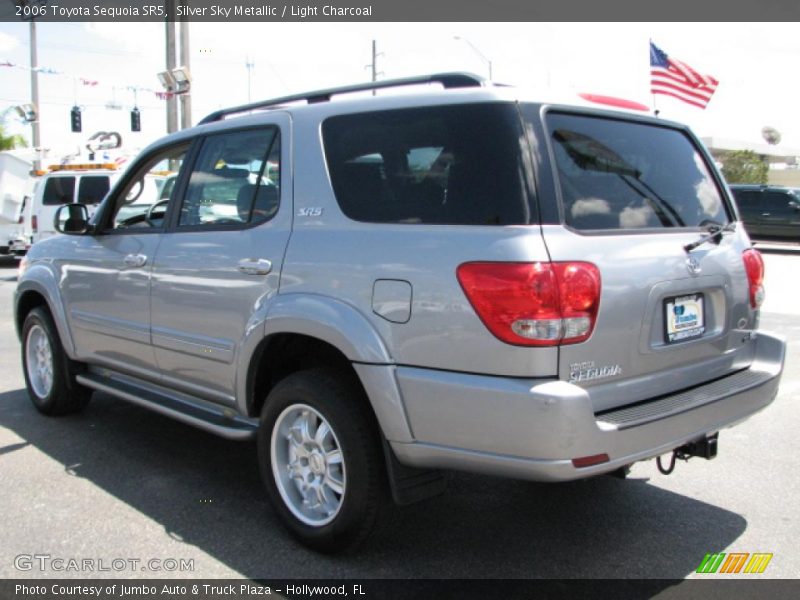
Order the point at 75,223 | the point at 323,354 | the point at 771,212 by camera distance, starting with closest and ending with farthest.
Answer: the point at 323,354, the point at 75,223, the point at 771,212

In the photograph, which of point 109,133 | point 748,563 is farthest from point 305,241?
point 109,133

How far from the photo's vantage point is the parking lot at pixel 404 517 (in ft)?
11.1

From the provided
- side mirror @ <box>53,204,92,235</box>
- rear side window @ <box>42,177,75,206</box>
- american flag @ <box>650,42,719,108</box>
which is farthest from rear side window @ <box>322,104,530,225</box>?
rear side window @ <box>42,177,75,206</box>

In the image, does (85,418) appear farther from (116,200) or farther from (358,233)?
(358,233)

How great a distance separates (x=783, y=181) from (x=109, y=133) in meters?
54.9

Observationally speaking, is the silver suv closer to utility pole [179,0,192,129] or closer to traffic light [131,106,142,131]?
utility pole [179,0,192,129]

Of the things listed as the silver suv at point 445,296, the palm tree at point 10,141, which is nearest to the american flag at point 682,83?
the silver suv at point 445,296

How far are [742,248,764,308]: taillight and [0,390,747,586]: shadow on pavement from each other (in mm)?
1127

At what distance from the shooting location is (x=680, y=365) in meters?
3.28

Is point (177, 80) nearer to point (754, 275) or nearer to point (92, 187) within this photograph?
point (92, 187)

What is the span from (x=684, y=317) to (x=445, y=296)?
3.59 ft

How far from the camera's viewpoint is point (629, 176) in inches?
133

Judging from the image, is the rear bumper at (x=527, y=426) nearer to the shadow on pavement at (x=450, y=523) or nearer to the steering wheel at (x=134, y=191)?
the shadow on pavement at (x=450, y=523)

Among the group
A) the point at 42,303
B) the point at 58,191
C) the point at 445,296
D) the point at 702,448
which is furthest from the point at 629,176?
the point at 58,191
